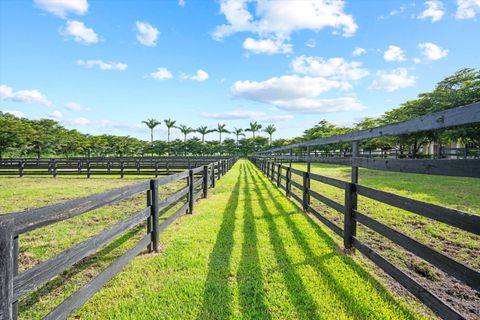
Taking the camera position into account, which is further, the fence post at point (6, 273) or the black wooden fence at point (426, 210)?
the black wooden fence at point (426, 210)

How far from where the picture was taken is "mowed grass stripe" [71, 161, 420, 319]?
2.39 metres

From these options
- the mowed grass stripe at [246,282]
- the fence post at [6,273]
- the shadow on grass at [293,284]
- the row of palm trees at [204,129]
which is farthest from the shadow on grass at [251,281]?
the row of palm trees at [204,129]

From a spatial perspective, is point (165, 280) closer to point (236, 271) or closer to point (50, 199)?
point (236, 271)

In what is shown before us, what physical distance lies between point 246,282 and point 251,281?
63 millimetres

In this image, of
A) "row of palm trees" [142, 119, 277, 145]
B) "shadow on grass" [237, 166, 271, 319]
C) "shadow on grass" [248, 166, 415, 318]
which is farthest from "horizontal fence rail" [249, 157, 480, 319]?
"row of palm trees" [142, 119, 277, 145]

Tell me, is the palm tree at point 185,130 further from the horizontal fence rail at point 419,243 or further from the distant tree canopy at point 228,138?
the horizontal fence rail at point 419,243

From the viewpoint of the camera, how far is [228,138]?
267 ft

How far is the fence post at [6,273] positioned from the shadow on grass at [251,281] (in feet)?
5.72

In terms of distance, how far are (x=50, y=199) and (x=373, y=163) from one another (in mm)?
9369

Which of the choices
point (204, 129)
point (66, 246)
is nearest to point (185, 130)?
point (204, 129)

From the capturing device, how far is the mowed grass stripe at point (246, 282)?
2.39 metres

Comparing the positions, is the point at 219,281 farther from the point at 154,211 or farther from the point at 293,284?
the point at 154,211

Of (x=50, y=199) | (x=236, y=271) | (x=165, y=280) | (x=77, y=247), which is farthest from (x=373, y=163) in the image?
(x=50, y=199)

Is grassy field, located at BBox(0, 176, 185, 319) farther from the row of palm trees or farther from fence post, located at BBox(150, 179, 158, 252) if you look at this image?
the row of palm trees
